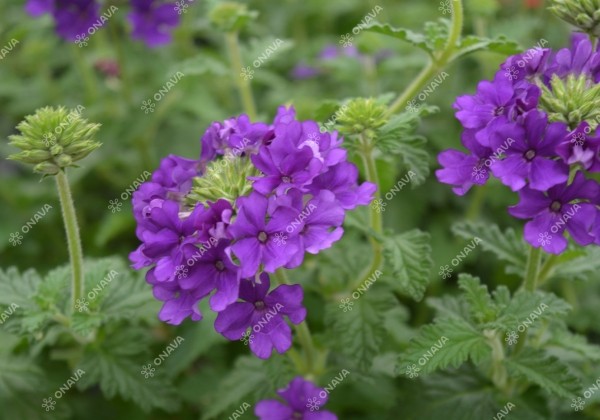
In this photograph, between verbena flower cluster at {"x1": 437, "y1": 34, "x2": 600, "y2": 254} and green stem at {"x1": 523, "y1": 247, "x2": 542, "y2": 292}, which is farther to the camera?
green stem at {"x1": 523, "y1": 247, "x2": 542, "y2": 292}

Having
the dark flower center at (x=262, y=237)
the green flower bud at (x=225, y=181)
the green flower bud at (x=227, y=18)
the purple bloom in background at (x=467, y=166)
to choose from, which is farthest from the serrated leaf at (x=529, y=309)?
the green flower bud at (x=227, y=18)

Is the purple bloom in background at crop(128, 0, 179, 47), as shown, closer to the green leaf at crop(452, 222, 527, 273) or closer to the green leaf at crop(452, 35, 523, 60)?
the green leaf at crop(452, 35, 523, 60)

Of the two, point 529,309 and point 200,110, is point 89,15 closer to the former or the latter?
point 200,110

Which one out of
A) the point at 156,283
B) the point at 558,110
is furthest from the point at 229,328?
the point at 558,110

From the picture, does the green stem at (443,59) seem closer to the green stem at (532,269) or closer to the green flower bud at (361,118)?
the green flower bud at (361,118)

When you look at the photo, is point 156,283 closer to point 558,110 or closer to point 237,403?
point 237,403

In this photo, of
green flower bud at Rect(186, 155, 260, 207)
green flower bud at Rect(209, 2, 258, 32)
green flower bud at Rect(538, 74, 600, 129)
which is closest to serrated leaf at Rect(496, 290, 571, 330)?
green flower bud at Rect(538, 74, 600, 129)
